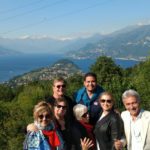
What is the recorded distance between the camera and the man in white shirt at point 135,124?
16.3 ft

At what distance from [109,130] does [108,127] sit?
0.13ft

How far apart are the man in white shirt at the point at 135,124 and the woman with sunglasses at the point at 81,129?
1.51 feet

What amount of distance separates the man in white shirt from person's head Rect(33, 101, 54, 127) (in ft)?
3.45

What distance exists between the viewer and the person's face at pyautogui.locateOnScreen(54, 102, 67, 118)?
192 inches

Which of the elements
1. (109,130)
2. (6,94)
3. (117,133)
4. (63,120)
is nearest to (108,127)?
(109,130)

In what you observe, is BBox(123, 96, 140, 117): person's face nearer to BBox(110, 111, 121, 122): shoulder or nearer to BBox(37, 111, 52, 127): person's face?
BBox(110, 111, 121, 122): shoulder

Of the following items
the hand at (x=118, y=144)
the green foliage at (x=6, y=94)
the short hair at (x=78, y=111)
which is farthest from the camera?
the green foliage at (x=6, y=94)

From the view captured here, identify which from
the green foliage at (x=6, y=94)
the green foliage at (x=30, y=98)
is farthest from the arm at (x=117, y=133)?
the green foliage at (x=6, y=94)

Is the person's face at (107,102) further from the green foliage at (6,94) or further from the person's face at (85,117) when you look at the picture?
the green foliage at (6,94)

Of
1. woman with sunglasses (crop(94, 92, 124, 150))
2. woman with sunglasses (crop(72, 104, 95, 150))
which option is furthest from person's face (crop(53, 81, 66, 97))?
woman with sunglasses (crop(94, 92, 124, 150))

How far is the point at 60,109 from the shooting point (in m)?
4.89

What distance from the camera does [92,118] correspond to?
567cm

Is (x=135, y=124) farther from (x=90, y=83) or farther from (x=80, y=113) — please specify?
(x=90, y=83)

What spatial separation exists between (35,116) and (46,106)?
→ 0.16 metres
